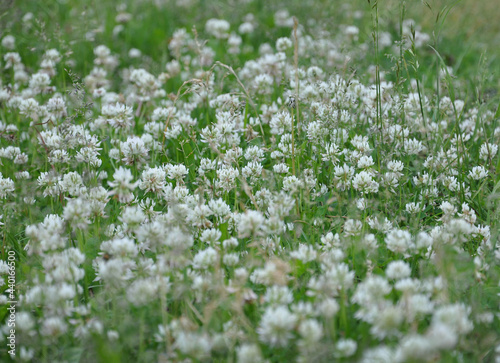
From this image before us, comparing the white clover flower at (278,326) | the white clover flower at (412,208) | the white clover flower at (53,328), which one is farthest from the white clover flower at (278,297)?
the white clover flower at (412,208)

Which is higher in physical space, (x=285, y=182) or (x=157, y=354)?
(x=285, y=182)

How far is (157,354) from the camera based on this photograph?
6.73 ft

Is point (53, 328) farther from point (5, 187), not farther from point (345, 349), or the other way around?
point (5, 187)

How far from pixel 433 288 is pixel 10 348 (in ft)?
5.31

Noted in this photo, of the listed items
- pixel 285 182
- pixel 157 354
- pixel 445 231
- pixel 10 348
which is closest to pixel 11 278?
pixel 10 348

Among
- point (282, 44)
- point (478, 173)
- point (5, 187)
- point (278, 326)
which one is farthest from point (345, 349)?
point (282, 44)

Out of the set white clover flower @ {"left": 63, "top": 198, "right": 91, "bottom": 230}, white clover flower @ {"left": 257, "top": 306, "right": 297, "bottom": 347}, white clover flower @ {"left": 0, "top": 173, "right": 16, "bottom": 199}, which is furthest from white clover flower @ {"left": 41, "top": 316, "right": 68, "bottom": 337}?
white clover flower @ {"left": 0, "top": 173, "right": 16, "bottom": 199}

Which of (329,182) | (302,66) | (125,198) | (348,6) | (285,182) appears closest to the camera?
(125,198)

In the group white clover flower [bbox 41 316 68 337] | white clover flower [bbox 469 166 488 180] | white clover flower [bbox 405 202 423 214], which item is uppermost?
white clover flower [bbox 469 166 488 180]

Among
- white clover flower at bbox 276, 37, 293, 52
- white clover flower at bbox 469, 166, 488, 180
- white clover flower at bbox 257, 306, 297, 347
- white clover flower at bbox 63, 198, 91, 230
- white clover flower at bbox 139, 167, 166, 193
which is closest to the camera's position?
white clover flower at bbox 257, 306, 297, 347

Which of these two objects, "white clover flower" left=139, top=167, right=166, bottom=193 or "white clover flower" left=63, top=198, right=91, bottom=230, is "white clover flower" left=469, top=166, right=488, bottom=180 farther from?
"white clover flower" left=63, top=198, right=91, bottom=230

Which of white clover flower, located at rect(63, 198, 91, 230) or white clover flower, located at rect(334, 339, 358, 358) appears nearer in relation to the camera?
white clover flower, located at rect(334, 339, 358, 358)

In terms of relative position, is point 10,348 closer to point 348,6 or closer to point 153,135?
point 153,135

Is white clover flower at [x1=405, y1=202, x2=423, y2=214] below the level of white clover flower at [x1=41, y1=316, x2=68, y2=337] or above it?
above
